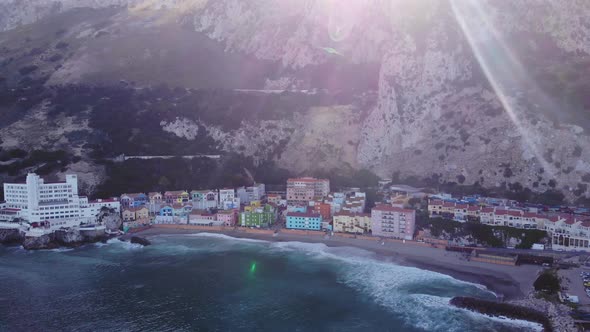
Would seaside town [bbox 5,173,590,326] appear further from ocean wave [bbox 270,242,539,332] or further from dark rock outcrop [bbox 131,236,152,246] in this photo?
ocean wave [bbox 270,242,539,332]

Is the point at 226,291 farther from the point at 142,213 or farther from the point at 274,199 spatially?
the point at 274,199

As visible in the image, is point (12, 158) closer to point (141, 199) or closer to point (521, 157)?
point (141, 199)

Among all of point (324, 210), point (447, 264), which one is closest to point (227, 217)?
point (324, 210)

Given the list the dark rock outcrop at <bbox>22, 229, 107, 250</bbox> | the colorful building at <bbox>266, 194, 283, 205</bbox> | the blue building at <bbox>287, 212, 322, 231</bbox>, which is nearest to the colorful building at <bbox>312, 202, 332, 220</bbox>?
the blue building at <bbox>287, 212, 322, 231</bbox>

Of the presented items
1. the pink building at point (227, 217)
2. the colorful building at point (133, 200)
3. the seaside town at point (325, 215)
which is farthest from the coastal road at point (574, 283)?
the colorful building at point (133, 200)

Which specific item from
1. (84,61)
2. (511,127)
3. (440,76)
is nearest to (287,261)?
(511,127)
